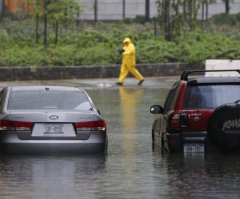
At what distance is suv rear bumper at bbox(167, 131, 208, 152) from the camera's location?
1620 centimetres

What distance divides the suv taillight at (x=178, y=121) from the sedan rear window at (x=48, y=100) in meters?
1.36

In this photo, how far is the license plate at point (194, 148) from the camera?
16.3 metres

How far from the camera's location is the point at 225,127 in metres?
16.0

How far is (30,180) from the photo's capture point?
1425 cm

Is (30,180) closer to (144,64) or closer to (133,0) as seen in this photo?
(144,64)

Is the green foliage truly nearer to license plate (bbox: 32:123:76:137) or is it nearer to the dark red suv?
license plate (bbox: 32:123:76:137)

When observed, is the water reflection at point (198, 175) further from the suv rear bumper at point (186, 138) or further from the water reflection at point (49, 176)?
the water reflection at point (49, 176)

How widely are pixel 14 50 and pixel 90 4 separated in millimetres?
30152

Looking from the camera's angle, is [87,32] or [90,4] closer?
[87,32]

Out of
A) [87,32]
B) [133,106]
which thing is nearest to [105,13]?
[87,32]

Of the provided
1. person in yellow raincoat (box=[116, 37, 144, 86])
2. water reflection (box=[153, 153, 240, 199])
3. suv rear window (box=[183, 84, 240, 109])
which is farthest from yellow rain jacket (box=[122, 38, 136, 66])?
suv rear window (box=[183, 84, 240, 109])

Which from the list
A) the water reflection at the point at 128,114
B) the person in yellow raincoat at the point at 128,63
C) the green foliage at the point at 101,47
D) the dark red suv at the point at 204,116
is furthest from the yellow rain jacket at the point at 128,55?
→ the dark red suv at the point at 204,116

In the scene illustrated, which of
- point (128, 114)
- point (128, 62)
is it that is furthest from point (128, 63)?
point (128, 114)

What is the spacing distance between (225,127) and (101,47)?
27962mm
